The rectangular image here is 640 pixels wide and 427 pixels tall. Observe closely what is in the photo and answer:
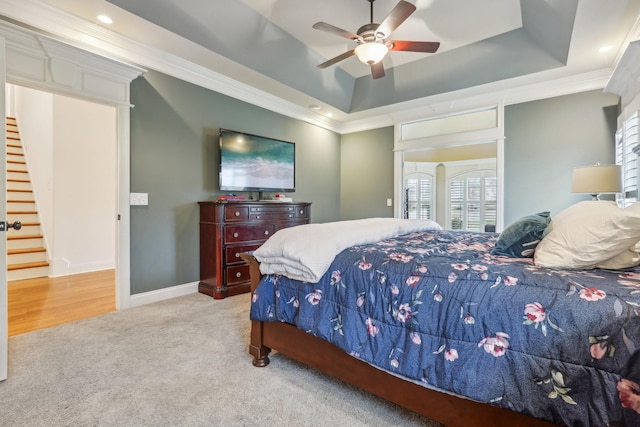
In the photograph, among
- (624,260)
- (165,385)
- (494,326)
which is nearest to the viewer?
(494,326)

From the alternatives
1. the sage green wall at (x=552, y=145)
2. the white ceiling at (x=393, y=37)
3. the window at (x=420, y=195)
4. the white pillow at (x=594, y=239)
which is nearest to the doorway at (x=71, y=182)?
the white ceiling at (x=393, y=37)

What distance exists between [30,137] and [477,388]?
276 inches

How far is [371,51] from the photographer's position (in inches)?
107

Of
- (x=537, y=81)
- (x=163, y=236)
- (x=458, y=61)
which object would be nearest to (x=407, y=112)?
(x=458, y=61)

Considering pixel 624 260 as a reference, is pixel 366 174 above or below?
above

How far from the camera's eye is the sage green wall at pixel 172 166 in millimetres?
3135

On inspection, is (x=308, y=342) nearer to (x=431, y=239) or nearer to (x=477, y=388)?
(x=477, y=388)

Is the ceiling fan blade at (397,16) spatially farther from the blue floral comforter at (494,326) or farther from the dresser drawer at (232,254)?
the dresser drawer at (232,254)

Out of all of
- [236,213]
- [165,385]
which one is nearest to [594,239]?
[165,385]

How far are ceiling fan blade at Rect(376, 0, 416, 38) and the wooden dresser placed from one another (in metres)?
2.28

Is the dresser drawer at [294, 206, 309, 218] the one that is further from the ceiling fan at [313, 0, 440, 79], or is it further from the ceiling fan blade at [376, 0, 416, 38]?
the ceiling fan blade at [376, 0, 416, 38]

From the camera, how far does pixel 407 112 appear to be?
4.88 m

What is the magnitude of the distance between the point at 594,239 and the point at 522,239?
1.11 feet

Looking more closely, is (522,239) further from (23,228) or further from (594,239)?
(23,228)
